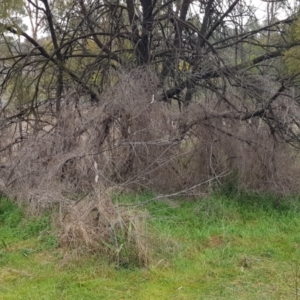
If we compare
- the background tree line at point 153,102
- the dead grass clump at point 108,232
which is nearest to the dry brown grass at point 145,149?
the background tree line at point 153,102

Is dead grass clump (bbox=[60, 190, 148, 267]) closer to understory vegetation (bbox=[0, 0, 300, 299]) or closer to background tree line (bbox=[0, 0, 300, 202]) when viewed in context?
understory vegetation (bbox=[0, 0, 300, 299])

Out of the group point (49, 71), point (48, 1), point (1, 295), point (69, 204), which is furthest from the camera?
point (49, 71)

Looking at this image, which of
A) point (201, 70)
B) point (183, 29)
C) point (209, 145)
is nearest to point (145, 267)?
point (209, 145)

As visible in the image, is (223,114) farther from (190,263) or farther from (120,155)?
(190,263)

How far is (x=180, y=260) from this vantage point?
210 inches

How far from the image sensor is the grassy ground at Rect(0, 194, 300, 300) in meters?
4.64

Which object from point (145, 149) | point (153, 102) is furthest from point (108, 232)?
point (153, 102)

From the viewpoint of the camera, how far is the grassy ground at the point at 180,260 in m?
4.64

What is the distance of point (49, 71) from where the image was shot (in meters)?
10.4

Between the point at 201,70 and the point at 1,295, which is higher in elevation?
the point at 201,70

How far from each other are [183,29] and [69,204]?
182 inches

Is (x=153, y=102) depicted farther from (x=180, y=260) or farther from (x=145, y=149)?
(x=180, y=260)

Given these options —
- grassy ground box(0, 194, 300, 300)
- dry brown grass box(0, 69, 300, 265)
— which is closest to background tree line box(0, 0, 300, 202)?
dry brown grass box(0, 69, 300, 265)

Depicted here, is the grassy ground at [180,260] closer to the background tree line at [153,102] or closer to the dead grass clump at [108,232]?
the dead grass clump at [108,232]
